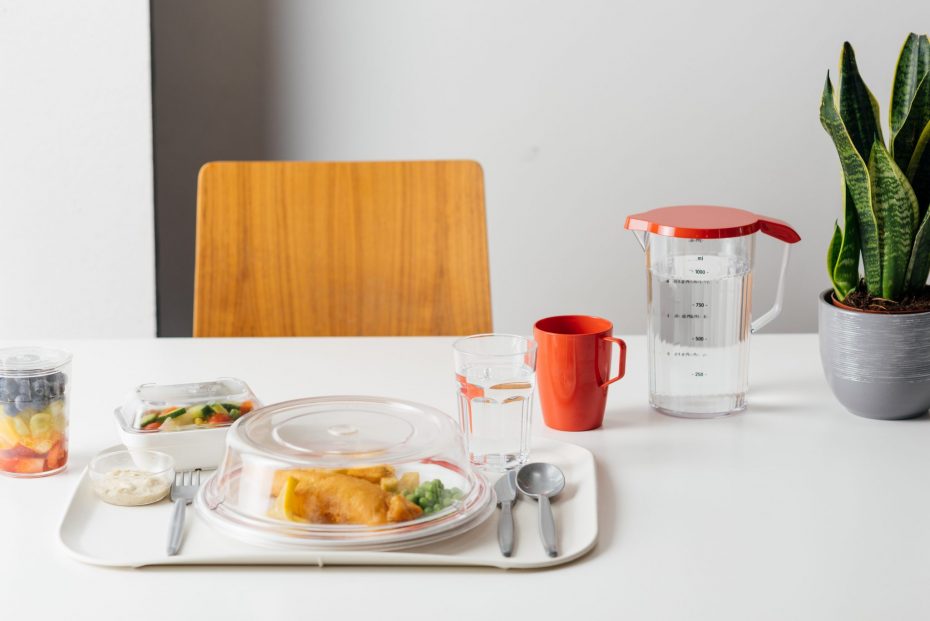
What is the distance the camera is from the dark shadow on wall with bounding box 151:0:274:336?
228 cm

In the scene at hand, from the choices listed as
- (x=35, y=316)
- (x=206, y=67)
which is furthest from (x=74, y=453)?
(x=206, y=67)

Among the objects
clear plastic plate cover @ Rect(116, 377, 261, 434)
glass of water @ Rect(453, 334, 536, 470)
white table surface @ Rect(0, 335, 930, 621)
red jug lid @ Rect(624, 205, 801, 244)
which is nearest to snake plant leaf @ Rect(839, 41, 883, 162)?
red jug lid @ Rect(624, 205, 801, 244)

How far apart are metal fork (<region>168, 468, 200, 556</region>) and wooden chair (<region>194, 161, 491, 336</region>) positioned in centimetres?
66

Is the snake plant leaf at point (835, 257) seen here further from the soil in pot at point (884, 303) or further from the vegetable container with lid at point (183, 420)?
the vegetable container with lid at point (183, 420)

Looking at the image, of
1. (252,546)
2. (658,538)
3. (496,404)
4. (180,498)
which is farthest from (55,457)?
(658,538)

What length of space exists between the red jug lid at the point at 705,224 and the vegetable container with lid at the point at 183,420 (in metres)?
0.42

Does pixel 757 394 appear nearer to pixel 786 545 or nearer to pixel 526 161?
pixel 786 545

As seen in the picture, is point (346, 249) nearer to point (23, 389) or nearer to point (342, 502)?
point (23, 389)

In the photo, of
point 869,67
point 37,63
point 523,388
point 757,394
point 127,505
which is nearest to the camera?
point 127,505

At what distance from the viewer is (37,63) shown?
2051mm

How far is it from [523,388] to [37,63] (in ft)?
5.04

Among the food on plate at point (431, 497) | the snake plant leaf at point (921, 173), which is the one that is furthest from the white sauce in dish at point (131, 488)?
the snake plant leaf at point (921, 173)

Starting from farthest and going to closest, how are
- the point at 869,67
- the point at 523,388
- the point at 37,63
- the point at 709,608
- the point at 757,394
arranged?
the point at 869,67, the point at 37,63, the point at 757,394, the point at 523,388, the point at 709,608

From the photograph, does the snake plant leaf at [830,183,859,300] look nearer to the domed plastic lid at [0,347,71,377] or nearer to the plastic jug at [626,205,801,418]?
the plastic jug at [626,205,801,418]
